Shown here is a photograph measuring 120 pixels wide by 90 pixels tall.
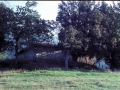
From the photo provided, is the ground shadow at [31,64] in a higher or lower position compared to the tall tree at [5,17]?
lower

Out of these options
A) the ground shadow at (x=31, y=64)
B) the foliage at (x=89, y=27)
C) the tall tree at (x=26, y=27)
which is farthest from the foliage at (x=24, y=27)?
the foliage at (x=89, y=27)

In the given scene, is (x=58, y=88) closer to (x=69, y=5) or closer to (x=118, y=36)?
(x=69, y=5)

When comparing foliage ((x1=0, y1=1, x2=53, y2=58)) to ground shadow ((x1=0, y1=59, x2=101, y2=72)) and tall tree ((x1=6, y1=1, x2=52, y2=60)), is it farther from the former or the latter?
ground shadow ((x1=0, y1=59, x2=101, y2=72))

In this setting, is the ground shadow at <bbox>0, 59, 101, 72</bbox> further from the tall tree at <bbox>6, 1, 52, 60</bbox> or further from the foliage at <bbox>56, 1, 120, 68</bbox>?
the foliage at <bbox>56, 1, 120, 68</bbox>

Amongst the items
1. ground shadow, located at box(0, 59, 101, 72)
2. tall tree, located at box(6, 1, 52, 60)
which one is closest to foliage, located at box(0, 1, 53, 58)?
tall tree, located at box(6, 1, 52, 60)

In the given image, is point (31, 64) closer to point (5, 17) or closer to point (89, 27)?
point (5, 17)

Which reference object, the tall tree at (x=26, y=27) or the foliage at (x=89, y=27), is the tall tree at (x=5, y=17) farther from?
the foliage at (x=89, y=27)

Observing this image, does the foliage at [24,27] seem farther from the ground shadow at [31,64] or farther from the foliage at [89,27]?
the foliage at [89,27]

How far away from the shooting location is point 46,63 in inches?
1273

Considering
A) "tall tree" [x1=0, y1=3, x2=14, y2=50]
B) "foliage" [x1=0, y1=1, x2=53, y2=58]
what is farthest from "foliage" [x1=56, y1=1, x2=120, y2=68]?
"tall tree" [x1=0, y1=3, x2=14, y2=50]

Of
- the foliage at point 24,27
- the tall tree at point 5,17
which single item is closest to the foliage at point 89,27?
the foliage at point 24,27

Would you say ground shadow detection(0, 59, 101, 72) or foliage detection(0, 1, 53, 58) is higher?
foliage detection(0, 1, 53, 58)

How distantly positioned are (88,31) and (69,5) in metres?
4.72

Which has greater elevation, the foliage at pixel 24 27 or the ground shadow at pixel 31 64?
the foliage at pixel 24 27
